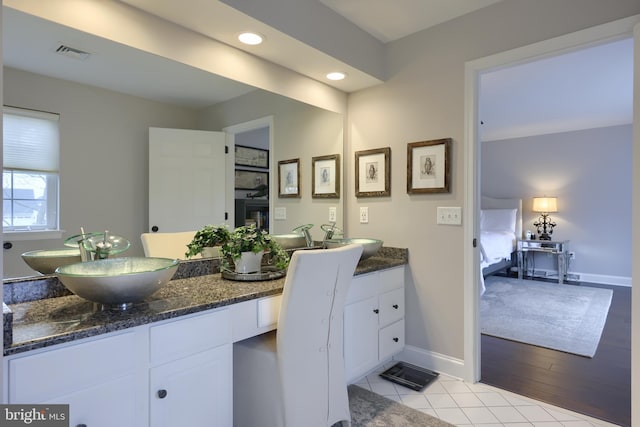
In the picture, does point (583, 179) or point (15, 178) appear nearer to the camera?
point (15, 178)

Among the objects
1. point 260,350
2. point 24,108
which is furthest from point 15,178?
point 260,350

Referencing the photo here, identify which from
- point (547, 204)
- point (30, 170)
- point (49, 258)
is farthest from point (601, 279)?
point (30, 170)

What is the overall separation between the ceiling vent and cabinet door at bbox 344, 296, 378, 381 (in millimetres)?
1764

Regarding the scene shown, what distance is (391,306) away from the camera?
242 cm

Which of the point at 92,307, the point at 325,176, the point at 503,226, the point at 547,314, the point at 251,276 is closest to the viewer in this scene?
the point at 92,307

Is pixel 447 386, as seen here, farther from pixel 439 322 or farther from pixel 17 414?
pixel 17 414

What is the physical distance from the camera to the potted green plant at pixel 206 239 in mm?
1885

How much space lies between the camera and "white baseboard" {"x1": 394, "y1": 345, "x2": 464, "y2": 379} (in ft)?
7.66

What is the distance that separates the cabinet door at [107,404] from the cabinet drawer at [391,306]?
5.03 feet

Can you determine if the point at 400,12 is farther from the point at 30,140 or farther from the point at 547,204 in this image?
the point at 547,204

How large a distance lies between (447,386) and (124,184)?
221cm

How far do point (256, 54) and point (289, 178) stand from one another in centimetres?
83

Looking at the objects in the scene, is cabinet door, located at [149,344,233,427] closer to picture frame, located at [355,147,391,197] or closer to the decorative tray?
the decorative tray

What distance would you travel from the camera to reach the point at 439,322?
2.42 m
